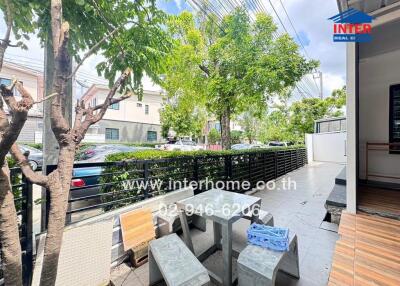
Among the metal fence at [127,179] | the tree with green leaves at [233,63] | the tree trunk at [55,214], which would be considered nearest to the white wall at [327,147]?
the metal fence at [127,179]

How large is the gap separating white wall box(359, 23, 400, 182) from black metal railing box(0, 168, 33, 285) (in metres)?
6.30

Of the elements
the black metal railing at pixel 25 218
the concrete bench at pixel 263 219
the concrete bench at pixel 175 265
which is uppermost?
the black metal railing at pixel 25 218

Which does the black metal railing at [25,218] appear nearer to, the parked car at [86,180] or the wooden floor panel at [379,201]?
the parked car at [86,180]

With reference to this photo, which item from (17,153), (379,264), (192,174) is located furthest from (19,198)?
(379,264)

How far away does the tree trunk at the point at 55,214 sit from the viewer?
4.51ft

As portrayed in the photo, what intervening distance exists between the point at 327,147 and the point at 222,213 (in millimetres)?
14020

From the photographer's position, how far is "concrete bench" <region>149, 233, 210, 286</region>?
1.68m

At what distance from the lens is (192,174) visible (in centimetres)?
400

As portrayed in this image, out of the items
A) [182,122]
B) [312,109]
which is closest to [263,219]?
[182,122]

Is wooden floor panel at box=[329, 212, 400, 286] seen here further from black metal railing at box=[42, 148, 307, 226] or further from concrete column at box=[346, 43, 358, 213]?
black metal railing at box=[42, 148, 307, 226]

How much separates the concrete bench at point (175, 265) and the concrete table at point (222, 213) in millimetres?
356

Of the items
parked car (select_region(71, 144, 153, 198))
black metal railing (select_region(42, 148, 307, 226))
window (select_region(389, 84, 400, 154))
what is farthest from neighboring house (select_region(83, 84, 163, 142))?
window (select_region(389, 84, 400, 154))

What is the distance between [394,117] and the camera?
14.2ft

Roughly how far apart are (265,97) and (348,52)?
294 centimetres
